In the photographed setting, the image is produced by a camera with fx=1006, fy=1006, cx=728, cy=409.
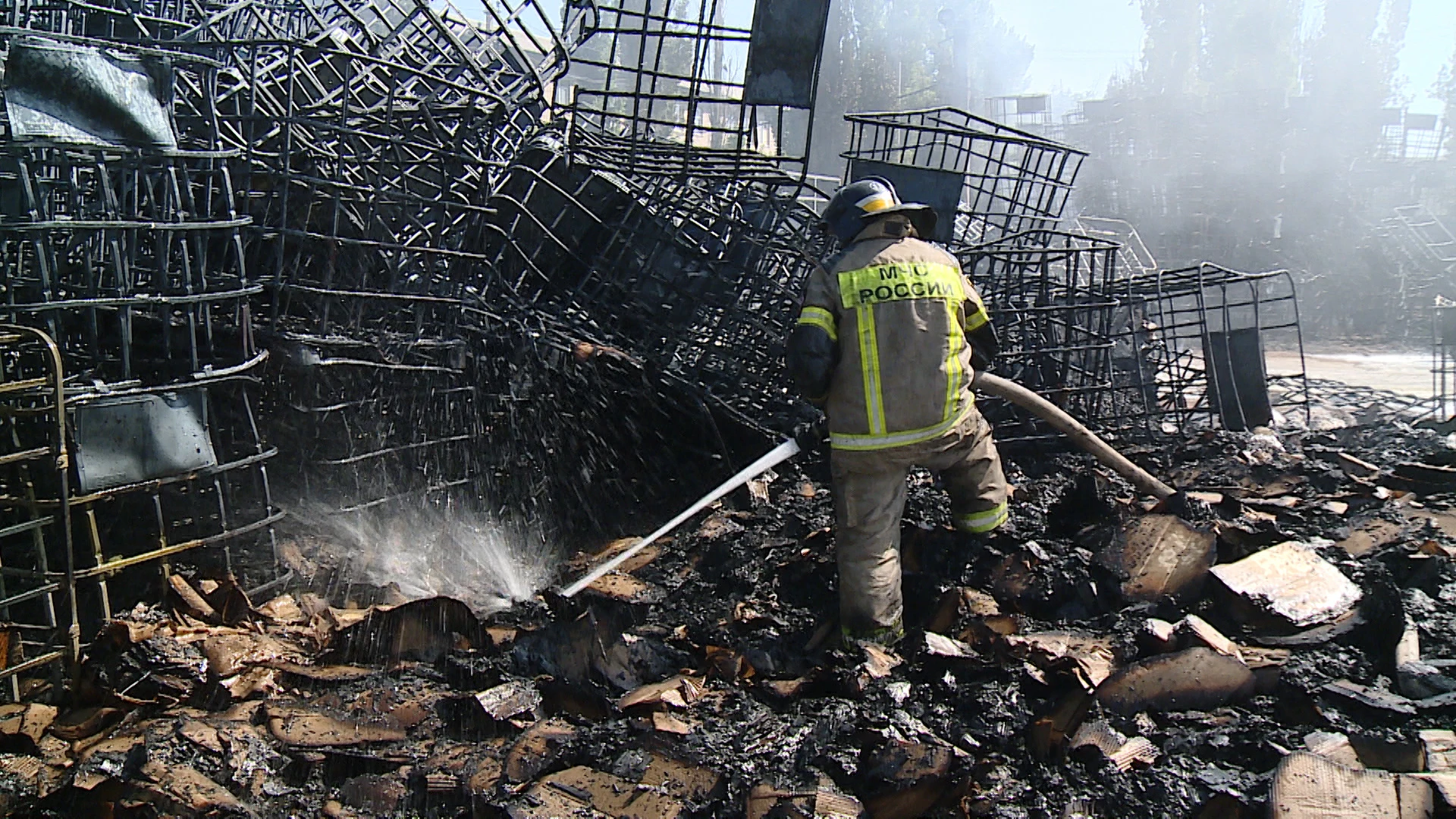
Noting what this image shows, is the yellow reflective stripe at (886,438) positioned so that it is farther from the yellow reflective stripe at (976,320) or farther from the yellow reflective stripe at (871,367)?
the yellow reflective stripe at (976,320)

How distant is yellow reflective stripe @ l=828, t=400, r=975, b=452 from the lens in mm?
4262

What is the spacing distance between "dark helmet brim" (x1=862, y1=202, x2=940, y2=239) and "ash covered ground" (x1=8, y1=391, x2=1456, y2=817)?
58.5 inches

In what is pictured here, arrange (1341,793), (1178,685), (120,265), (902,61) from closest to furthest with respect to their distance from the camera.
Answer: (1341,793), (1178,685), (120,265), (902,61)

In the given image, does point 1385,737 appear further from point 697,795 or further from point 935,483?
point 935,483

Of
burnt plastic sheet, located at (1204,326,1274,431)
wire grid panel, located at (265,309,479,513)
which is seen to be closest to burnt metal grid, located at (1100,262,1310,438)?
burnt plastic sheet, located at (1204,326,1274,431)

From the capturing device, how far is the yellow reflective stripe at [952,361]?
4.31m

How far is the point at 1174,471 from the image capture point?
6.60 meters

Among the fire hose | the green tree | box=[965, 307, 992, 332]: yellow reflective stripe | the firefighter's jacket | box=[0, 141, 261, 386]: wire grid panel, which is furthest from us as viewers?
the green tree

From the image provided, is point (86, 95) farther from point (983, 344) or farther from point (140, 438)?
point (983, 344)

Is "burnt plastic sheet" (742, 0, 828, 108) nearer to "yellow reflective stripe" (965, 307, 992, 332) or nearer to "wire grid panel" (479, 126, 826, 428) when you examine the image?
"wire grid panel" (479, 126, 826, 428)

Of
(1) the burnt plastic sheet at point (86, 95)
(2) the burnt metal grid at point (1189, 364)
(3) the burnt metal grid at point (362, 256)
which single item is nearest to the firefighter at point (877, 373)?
(3) the burnt metal grid at point (362, 256)

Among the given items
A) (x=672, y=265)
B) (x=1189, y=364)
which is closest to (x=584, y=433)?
(x=672, y=265)

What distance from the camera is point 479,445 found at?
231 inches

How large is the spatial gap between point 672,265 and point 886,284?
2.68 meters
